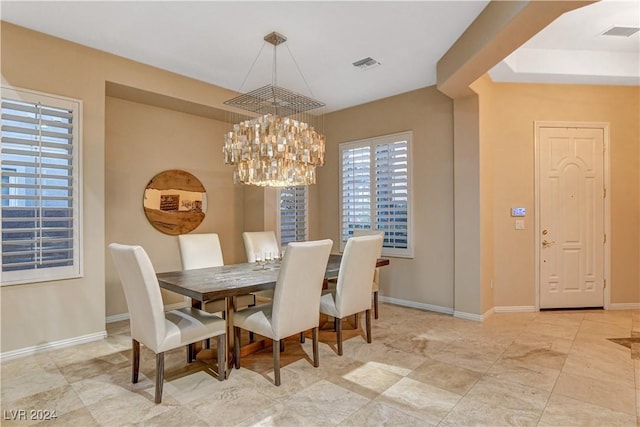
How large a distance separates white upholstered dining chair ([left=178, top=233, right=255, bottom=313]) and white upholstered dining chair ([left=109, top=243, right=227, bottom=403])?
0.75 m

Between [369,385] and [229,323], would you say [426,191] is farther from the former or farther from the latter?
[229,323]

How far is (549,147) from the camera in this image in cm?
445

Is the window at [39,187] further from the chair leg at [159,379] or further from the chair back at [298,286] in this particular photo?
the chair back at [298,286]

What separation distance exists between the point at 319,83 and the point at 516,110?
2569mm

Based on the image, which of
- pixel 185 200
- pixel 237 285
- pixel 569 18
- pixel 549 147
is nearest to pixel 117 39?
pixel 185 200

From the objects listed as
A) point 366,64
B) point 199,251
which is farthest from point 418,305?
point 366,64

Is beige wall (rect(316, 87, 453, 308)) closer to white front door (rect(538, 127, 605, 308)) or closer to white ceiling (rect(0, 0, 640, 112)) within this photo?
white ceiling (rect(0, 0, 640, 112))

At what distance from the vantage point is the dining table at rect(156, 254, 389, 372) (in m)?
2.49

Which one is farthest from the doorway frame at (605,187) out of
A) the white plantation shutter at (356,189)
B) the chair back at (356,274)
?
the chair back at (356,274)

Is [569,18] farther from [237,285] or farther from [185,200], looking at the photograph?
[185,200]

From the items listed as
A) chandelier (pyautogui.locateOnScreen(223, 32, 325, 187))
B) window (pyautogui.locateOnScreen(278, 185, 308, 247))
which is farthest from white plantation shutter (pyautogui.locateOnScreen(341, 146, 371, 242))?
chandelier (pyautogui.locateOnScreen(223, 32, 325, 187))

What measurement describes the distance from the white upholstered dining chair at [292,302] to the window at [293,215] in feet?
8.97

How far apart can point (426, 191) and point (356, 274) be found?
205cm

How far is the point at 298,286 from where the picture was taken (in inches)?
104
